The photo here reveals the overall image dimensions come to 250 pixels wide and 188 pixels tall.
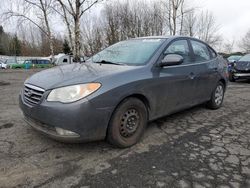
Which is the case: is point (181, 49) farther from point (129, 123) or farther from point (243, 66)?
point (243, 66)

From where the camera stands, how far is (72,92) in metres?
2.88

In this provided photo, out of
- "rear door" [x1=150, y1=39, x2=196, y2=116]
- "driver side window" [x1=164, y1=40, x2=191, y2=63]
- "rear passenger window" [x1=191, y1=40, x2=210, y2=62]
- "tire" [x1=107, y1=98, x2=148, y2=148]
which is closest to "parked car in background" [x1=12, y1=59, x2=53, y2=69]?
"rear passenger window" [x1=191, y1=40, x2=210, y2=62]

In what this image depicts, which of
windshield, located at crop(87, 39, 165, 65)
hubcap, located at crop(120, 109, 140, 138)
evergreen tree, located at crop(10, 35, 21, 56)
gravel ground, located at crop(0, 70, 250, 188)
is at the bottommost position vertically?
gravel ground, located at crop(0, 70, 250, 188)

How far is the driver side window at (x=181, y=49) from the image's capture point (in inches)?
163

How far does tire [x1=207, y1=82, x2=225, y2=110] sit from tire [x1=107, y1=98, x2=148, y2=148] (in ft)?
7.97

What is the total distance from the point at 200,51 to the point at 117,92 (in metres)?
2.70

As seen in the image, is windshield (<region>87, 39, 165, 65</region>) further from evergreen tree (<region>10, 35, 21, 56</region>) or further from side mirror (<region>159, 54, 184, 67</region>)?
evergreen tree (<region>10, 35, 21, 56</region>)

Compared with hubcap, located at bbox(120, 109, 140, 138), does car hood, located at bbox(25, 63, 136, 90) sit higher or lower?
higher

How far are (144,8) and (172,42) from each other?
32.3 meters

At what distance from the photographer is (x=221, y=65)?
5.65 meters

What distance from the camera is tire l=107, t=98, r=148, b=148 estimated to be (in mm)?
3145

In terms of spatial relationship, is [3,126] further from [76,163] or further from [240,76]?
[240,76]

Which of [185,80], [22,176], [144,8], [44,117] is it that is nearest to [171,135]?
[185,80]

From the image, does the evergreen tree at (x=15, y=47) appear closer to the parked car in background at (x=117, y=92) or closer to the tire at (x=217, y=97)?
the parked car in background at (x=117, y=92)
